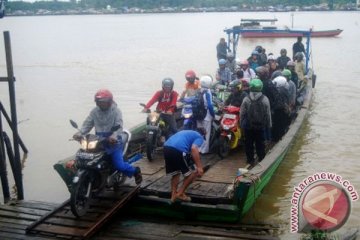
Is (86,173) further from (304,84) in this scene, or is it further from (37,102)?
(37,102)

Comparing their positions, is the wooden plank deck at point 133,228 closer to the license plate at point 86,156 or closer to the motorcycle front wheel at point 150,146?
the license plate at point 86,156

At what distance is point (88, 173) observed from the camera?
7.11 m

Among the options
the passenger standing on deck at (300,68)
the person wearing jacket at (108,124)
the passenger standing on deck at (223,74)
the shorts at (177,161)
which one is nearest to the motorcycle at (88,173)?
the person wearing jacket at (108,124)

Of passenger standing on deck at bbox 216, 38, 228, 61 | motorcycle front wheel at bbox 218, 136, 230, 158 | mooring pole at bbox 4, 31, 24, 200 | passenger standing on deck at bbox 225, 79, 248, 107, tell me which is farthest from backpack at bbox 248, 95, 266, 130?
passenger standing on deck at bbox 216, 38, 228, 61

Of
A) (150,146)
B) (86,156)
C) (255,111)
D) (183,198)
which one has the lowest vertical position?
(183,198)

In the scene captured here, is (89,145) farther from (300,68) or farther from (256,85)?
(300,68)

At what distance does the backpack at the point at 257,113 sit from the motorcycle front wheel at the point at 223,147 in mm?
1005

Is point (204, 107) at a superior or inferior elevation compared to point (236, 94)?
inferior

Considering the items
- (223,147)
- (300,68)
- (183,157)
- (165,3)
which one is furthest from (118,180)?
(165,3)

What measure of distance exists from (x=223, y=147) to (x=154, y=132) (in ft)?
4.21

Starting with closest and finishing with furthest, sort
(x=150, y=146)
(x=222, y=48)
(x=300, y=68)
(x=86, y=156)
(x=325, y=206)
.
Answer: (x=325, y=206) < (x=86, y=156) < (x=150, y=146) < (x=300, y=68) < (x=222, y=48)

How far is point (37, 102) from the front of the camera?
21078 mm

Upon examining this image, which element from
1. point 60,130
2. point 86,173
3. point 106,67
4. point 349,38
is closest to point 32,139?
point 60,130

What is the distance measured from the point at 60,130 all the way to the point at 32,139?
1.22 m
